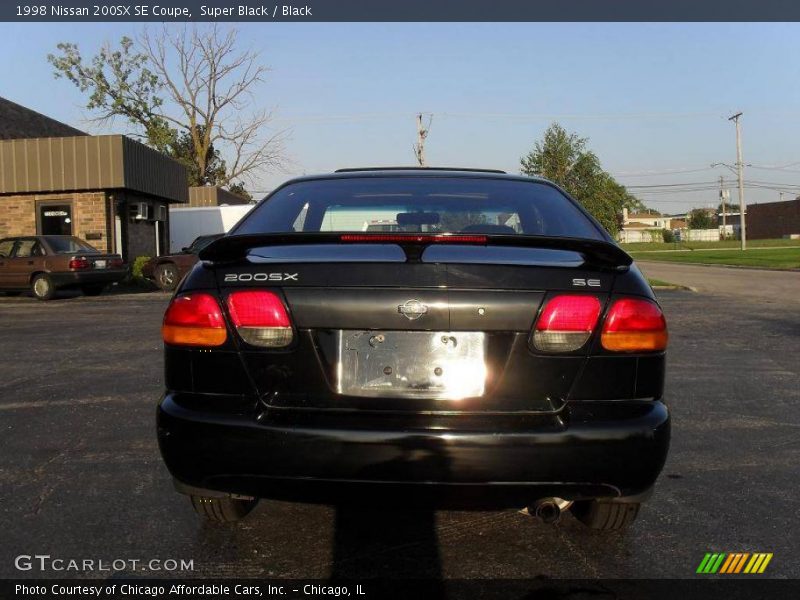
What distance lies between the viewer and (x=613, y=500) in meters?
2.48

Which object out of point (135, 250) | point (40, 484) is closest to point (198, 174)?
point (135, 250)

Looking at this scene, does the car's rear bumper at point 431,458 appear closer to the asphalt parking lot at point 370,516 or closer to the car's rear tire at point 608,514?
the asphalt parking lot at point 370,516

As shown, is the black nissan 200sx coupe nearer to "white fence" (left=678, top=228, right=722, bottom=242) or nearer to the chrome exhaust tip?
the chrome exhaust tip

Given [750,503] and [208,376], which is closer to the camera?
[208,376]

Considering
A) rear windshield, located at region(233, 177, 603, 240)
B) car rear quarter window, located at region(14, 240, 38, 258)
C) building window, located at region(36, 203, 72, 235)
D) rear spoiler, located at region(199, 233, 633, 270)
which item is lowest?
rear spoiler, located at region(199, 233, 633, 270)

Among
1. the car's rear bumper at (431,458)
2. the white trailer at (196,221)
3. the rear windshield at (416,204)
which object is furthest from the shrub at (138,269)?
the car's rear bumper at (431,458)

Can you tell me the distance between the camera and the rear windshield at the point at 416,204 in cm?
349

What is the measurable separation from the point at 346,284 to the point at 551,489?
95 centimetres

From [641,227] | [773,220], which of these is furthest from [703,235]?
[641,227]

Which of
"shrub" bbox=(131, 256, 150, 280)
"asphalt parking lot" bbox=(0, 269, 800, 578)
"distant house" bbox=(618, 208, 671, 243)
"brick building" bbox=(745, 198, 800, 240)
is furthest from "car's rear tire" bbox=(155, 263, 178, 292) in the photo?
"brick building" bbox=(745, 198, 800, 240)

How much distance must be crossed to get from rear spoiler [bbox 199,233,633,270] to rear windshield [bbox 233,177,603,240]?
29.8 inches

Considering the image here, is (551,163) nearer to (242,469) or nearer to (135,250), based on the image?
(135,250)

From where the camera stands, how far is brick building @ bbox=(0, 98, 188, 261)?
67.2 ft

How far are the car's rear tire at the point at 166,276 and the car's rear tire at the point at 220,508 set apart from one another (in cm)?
1703
